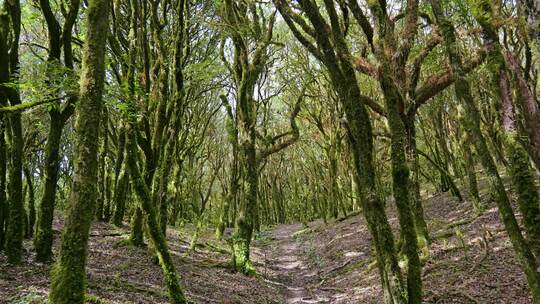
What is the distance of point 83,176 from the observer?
4.02m

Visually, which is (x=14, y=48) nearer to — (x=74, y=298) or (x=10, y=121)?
(x=10, y=121)

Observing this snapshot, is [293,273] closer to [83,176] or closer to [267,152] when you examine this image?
[267,152]

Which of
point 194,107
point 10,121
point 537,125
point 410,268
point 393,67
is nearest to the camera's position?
point 537,125

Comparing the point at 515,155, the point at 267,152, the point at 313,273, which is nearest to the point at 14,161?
the point at 515,155

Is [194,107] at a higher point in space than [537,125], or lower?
higher

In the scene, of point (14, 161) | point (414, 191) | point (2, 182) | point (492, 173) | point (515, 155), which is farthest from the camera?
point (414, 191)

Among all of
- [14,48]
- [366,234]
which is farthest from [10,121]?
[366,234]

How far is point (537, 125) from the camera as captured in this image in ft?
17.1

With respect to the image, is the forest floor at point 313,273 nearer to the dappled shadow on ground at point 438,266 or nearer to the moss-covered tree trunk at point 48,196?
the dappled shadow on ground at point 438,266

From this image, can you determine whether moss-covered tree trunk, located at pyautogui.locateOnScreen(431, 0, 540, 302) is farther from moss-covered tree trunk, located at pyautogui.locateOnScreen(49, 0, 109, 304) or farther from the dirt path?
the dirt path

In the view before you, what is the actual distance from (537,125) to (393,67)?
498 centimetres

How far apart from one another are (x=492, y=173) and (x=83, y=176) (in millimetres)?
5232

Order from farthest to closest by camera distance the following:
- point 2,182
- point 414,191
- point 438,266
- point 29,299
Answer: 1. point 414,191
2. point 438,266
3. point 2,182
4. point 29,299

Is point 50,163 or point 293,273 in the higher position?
point 50,163
